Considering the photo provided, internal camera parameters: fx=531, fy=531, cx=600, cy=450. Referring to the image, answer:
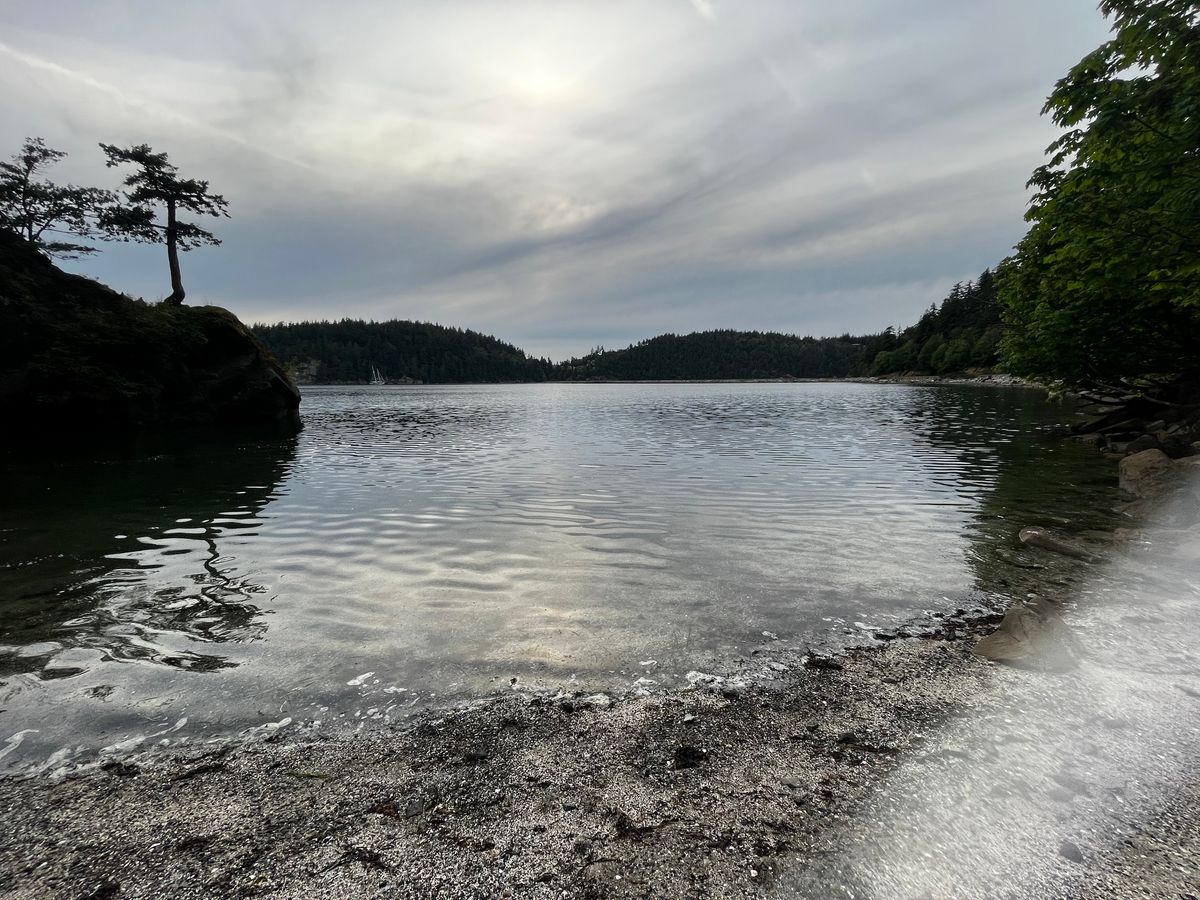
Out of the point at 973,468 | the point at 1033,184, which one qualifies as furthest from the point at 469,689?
the point at 1033,184

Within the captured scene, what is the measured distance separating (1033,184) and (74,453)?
49.5m

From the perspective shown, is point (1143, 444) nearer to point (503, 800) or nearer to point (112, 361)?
point (503, 800)

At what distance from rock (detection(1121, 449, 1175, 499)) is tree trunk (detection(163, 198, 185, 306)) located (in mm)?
62792

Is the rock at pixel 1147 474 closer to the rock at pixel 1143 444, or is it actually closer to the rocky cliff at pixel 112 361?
the rock at pixel 1143 444

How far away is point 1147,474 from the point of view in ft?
51.0

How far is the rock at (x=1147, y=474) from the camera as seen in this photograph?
550 inches

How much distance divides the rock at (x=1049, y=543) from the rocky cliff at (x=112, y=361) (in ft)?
166

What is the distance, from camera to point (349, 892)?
3299 mm

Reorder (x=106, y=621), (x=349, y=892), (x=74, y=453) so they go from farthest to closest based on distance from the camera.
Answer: (x=74, y=453), (x=106, y=621), (x=349, y=892)

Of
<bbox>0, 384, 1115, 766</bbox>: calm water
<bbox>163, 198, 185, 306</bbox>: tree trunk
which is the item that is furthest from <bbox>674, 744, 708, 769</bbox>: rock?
<bbox>163, 198, 185, 306</bbox>: tree trunk

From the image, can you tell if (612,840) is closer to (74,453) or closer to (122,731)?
(122,731)

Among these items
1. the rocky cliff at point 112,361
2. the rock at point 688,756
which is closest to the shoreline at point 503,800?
the rock at point 688,756

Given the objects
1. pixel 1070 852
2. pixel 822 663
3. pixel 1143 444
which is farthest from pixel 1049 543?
pixel 1143 444

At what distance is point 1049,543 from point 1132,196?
42.0 feet
